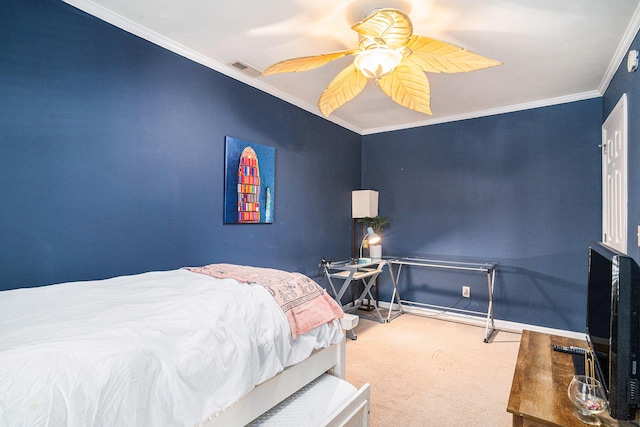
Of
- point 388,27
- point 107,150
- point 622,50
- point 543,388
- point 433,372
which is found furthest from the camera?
point 433,372

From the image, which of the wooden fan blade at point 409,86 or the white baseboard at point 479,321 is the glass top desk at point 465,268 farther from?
the wooden fan blade at point 409,86

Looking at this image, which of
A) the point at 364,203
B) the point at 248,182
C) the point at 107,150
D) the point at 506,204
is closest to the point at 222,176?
the point at 248,182

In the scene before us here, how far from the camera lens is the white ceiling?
1.88 m

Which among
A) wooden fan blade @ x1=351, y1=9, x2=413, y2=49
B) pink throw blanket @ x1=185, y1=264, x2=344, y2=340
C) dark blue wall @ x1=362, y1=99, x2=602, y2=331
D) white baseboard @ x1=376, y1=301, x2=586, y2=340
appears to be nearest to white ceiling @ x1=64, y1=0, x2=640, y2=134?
wooden fan blade @ x1=351, y1=9, x2=413, y2=49

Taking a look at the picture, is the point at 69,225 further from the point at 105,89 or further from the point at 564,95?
the point at 564,95

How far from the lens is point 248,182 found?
283 cm

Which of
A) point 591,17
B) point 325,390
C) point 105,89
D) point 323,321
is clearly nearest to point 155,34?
point 105,89

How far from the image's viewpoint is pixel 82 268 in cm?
185

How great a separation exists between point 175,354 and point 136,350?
0.44 feet

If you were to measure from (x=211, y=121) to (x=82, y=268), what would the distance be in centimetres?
133

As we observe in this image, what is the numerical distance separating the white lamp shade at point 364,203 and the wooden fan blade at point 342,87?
1.88 metres

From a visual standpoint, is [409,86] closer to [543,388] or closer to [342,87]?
[342,87]

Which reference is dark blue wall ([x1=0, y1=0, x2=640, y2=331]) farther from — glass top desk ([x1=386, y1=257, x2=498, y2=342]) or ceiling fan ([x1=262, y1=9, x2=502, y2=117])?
ceiling fan ([x1=262, y1=9, x2=502, y2=117])

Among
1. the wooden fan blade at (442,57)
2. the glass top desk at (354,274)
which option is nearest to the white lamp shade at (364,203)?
the glass top desk at (354,274)
